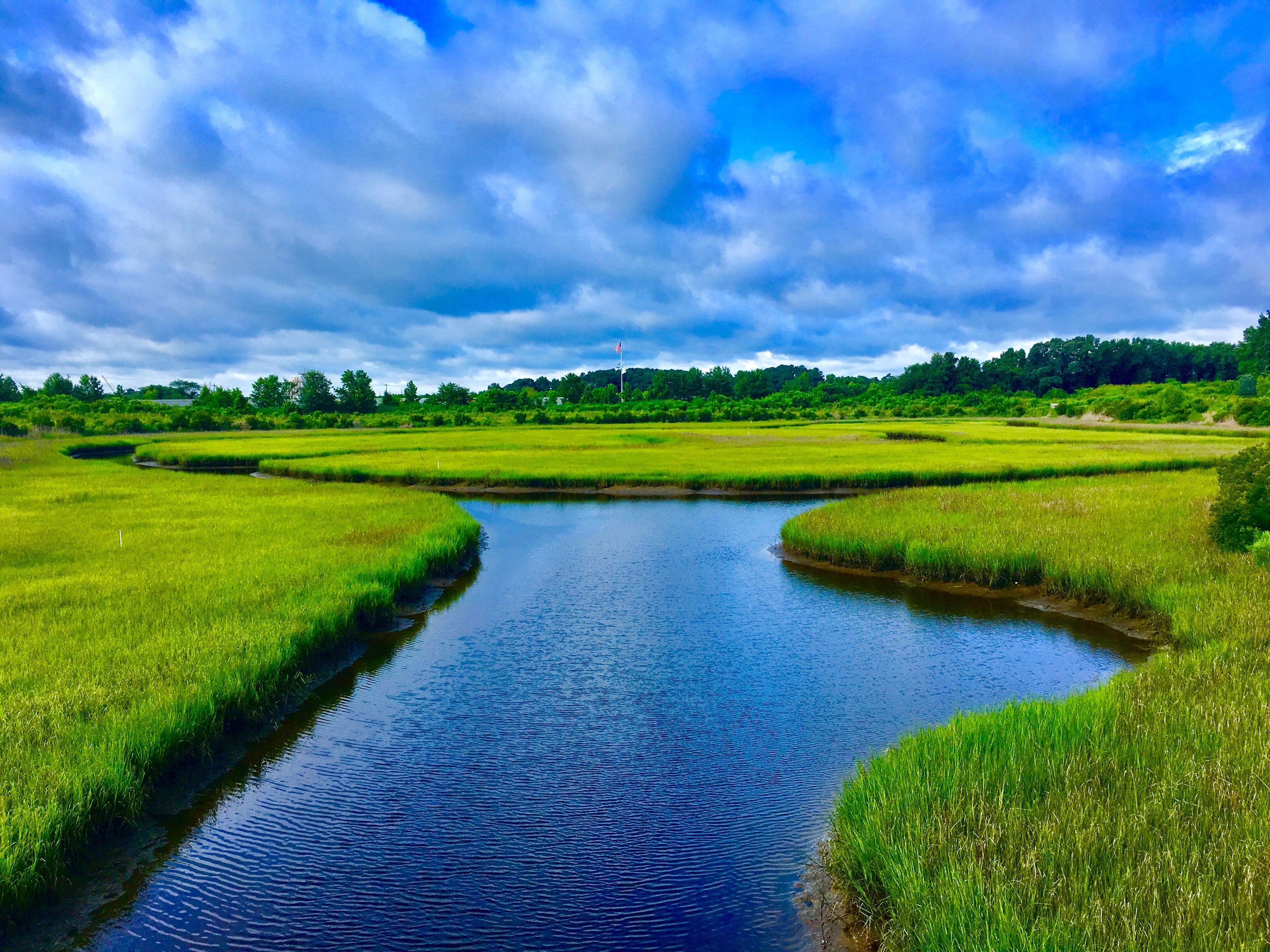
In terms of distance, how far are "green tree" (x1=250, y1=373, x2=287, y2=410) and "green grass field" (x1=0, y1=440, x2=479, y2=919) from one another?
168 m

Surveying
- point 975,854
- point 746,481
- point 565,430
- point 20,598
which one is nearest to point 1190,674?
point 975,854

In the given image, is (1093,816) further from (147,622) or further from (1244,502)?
(1244,502)

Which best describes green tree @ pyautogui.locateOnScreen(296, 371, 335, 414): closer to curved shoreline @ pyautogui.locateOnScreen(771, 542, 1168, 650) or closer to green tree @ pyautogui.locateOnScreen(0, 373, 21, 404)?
green tree @ pyautogui.locateOnScreen(0, 373, 21, 404)

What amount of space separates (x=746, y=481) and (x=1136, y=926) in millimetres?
35469

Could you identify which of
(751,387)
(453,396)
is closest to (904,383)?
(751,387)

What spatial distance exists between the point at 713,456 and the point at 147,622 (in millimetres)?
40891

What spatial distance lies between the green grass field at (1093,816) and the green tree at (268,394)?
195m

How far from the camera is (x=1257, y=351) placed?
139 m

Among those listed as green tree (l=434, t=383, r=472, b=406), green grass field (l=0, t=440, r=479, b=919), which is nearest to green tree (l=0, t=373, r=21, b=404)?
green tree (l=434, t=383, r=472, b=406)

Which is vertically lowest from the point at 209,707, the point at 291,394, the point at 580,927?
the point at 580,927

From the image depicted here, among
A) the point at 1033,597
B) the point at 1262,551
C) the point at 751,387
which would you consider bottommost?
the point at 1033,597

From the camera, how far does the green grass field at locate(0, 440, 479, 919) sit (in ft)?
25.0

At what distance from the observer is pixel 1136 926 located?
15.5ft

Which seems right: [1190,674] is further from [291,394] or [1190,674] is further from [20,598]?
[291,394]
